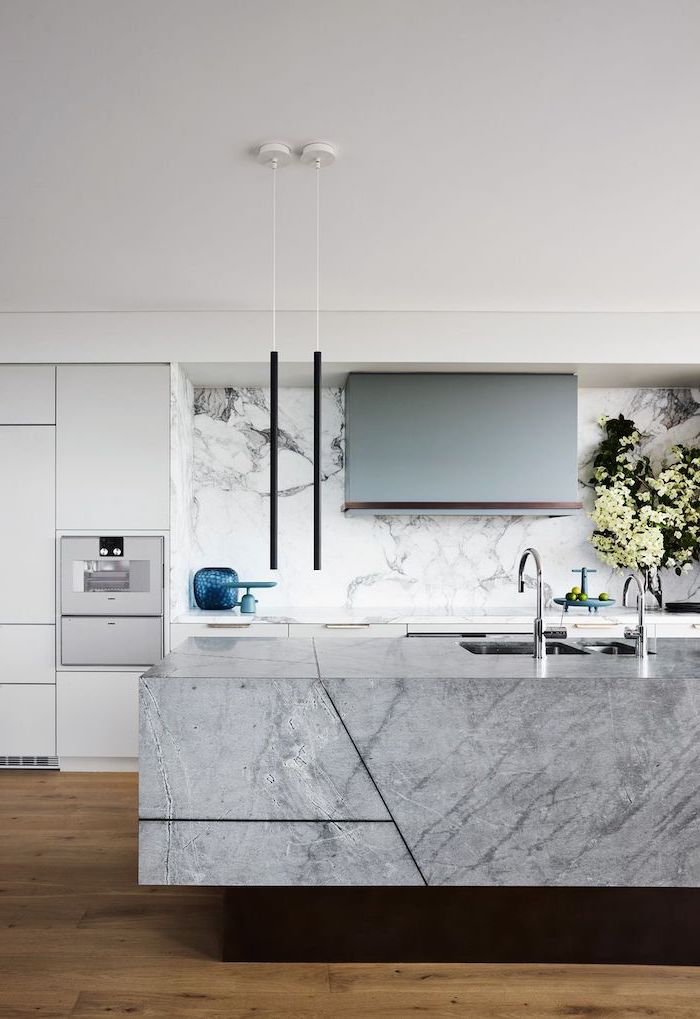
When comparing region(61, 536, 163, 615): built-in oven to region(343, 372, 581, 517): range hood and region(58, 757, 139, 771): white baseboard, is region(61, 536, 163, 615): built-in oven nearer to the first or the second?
region(58, 757, 139, 771): white baseboard

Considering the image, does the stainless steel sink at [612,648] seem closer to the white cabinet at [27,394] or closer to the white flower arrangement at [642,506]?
the white flower arrangement at [642,506]

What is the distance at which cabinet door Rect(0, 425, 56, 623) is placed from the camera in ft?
13.9

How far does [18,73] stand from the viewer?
2119 millimetres

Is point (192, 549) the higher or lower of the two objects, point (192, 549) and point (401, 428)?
the lower

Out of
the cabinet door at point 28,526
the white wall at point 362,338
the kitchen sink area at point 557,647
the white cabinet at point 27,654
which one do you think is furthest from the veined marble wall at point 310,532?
the kitchen sink area at point 557,647

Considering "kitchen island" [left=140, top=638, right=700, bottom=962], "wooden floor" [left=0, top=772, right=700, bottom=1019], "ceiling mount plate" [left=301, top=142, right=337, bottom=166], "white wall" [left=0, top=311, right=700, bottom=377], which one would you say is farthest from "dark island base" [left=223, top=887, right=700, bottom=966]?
"white wall" [left=0, top=311, right=700, bottom=377]

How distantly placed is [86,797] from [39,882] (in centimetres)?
96

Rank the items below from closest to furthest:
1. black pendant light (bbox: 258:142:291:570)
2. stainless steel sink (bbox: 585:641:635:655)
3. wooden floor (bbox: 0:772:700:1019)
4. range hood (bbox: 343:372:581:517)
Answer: wooden floor (bbox: 0:772:700:1019) → black pendant light (bbox: 258:142:291:570) → stainless steel sink (bbox: 585:641:635:655) → range hood (bbox: 343:372:581:517)

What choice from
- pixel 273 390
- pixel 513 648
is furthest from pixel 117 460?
pixel 513 648

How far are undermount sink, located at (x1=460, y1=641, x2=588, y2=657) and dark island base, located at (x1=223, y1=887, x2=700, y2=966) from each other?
0.76 m

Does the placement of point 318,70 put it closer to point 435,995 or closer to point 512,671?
point 512,671

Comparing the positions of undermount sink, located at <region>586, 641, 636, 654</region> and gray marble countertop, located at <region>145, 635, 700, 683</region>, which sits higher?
gray marble countertop, located at <region>145, 635, 700, 683</region>

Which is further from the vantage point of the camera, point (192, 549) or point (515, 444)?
point (192, 549)

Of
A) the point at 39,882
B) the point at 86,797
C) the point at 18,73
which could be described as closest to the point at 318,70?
the point at 18,73
